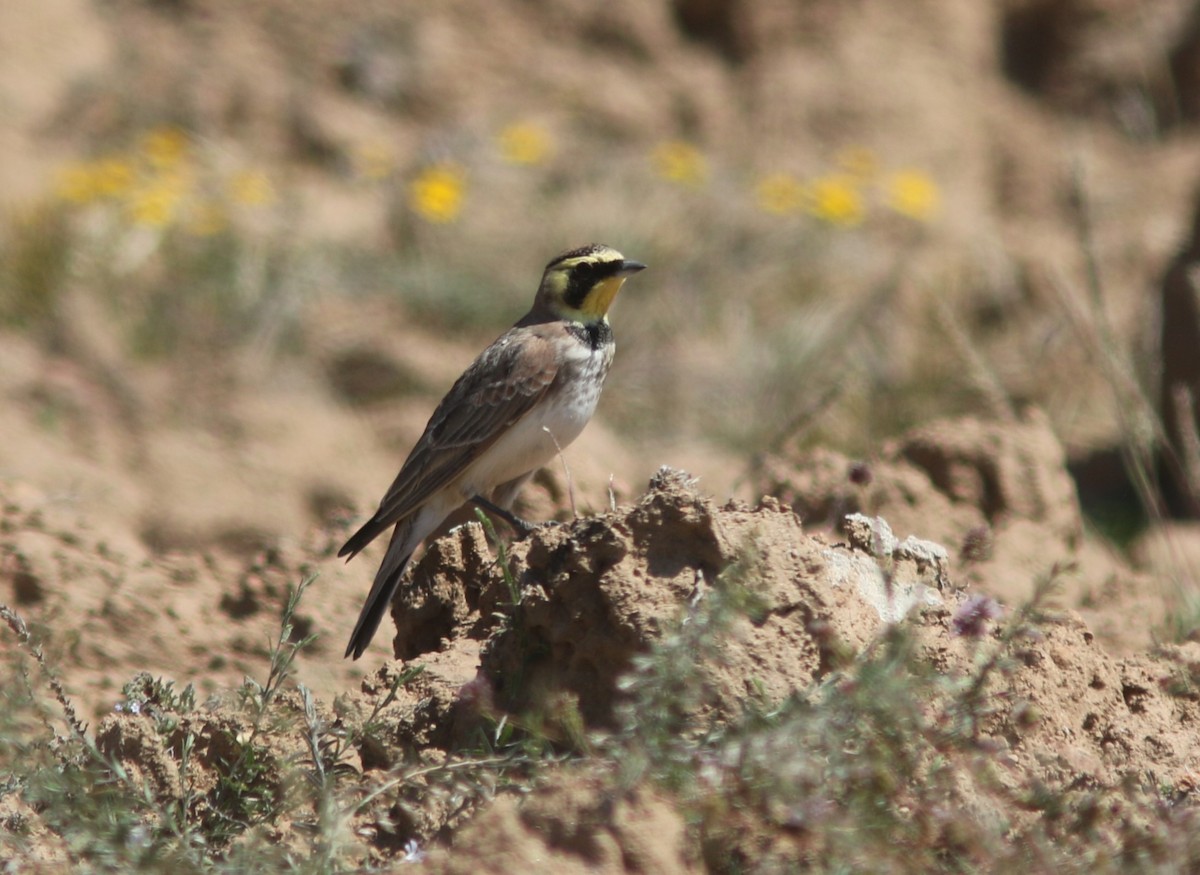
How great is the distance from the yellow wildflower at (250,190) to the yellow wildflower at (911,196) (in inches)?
168

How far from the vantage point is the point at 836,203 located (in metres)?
11.1

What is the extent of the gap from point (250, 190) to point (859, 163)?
4318 millimetres

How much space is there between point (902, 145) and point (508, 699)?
9.34 m

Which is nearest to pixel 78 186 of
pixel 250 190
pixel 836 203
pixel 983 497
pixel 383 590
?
pixel 250 190

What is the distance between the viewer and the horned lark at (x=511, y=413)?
5.93 m

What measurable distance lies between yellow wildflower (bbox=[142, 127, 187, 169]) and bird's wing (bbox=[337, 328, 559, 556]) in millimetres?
5791

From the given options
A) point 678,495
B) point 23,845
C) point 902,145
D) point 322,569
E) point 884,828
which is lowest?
point 884,828

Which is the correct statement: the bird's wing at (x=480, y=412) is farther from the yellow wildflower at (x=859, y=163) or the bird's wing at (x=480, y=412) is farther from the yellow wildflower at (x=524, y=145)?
the yellow wildflower at (x=859, y=163)

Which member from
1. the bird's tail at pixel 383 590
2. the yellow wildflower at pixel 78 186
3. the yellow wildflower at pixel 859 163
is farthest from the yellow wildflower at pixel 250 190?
the bird's tail at pixel 383 590

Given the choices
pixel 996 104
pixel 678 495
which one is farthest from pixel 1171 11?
pixel 678 495

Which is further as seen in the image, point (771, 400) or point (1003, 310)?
point (1003, 310)

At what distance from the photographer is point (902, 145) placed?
12344 millimetres

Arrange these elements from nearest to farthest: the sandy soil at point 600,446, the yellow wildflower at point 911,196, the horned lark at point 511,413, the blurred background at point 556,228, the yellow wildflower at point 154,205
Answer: the sandy soil at point 600,446, the horned lark at point 511,413, the blurred background at point 556,228, the yellow wildflower at point 154,205, the yellow wildflower at point 911,196

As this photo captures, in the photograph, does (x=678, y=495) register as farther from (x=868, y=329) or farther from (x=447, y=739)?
(x=868, y=329)
